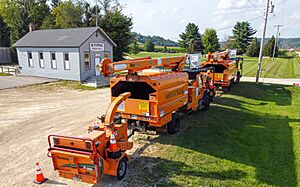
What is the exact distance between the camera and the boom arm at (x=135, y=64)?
23.4 ft

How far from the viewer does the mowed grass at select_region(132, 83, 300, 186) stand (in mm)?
6863

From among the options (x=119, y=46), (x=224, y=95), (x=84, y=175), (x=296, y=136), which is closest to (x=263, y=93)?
(x=224, y=95)

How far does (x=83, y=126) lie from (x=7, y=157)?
3.44 metres

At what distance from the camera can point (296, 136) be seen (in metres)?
10.5

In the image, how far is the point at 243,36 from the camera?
73.7 m

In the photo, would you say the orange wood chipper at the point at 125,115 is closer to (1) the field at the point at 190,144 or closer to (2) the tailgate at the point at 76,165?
(2) the tailgate at the point at 76,165

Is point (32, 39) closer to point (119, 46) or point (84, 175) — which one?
point (119, 46)

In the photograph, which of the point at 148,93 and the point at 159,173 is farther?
the point at 148,93

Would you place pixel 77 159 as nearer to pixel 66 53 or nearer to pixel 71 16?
pixel 66 53

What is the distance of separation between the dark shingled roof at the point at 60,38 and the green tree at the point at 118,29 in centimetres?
790

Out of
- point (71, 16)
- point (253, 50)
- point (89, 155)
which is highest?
point (71, 16)

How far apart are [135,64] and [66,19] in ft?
128

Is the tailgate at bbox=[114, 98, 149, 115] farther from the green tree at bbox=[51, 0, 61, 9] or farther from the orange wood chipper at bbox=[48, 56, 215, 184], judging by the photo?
the green tree at bbox=[51, 0, 61, 9]

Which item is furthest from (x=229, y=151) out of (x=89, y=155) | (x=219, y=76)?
(x=219, y=76)
